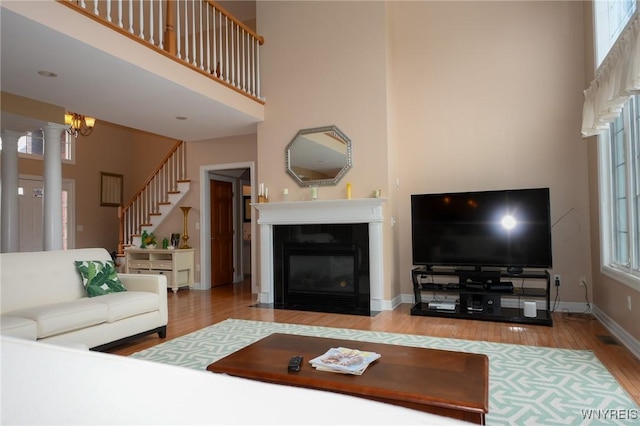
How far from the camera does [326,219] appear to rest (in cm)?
549

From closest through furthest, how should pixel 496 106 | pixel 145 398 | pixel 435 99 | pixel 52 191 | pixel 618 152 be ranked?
pixel 145 398, pixel 618 152, pixel 52 191, pixel 496 106, pixel 435 99

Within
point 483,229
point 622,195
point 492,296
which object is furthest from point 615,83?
point 492,296

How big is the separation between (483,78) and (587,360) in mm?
3639

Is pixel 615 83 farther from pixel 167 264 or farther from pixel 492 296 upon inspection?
pixel 167 264

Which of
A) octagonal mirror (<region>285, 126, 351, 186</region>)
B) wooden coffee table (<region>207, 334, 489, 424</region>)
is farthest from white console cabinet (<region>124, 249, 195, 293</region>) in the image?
wooden coffee table (<region>207, 334, 489, 424</region>)

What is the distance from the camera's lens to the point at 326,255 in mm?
5539

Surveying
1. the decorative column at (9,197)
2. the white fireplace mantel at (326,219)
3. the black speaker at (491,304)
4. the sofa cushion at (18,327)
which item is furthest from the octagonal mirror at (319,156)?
the decorative column at (9,197)

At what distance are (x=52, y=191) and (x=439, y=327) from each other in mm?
5006

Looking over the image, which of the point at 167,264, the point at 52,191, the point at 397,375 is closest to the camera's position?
the point at 397,375

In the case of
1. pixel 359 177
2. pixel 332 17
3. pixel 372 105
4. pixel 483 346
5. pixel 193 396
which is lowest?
pixel 483 346

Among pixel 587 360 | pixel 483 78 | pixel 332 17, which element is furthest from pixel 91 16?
pixel 587 360

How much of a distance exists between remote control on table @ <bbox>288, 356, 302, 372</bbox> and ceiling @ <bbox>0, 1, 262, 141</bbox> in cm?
311

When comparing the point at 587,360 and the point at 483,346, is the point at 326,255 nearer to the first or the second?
the point at 483,346

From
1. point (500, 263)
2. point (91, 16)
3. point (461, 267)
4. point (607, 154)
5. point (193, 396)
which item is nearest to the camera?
point (193, 396)
